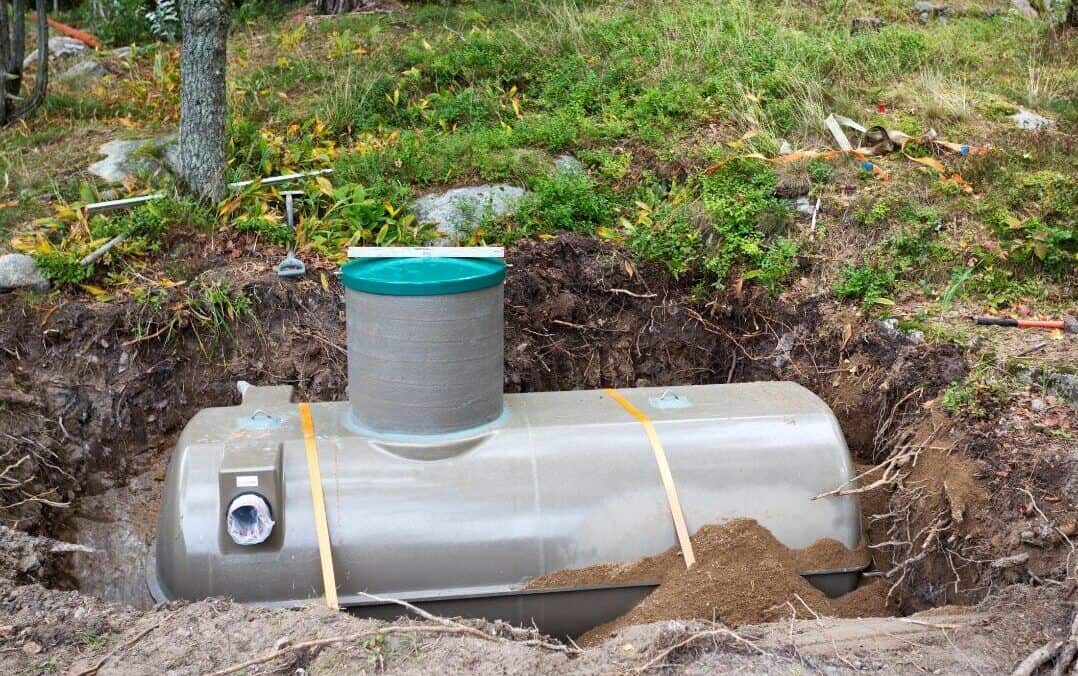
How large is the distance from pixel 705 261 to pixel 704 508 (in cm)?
267

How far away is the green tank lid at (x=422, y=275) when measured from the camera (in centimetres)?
439

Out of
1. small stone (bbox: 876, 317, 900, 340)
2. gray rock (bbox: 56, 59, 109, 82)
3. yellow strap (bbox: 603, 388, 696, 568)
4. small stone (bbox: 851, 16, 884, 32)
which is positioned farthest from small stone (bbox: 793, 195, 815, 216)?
gray rock (bbox: 56, 59, 109, 82)

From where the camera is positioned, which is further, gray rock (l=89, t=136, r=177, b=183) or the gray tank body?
gray rock (l=89, t=136, r=177, b=183)

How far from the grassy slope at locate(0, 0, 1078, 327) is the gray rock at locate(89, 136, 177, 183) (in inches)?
7.1

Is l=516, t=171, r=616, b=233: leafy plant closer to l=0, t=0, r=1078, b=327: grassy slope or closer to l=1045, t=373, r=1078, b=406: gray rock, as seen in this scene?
l=0, t=0, r=1078, b=327: grassy slope

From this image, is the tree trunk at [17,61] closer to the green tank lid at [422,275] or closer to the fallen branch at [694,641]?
the green tank lid at [422,275]

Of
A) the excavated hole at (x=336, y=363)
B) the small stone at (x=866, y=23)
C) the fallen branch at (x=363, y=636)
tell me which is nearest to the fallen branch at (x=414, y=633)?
the fallen branch at (x=363, y=636)

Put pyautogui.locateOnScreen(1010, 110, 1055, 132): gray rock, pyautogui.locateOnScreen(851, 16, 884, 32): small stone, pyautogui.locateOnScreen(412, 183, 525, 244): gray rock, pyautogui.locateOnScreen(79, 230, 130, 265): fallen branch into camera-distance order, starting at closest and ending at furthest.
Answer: pyautogui.locateOnScreen(79, 230, 130, 265): fallen branch
pyautogui.locateOnScreen(412, 183, 525, 244): gray rock
pyautogui.locateOnScreen(1010, 110, 1055, 132): gray rock
pyautogui.locateOnScreen(851, 16, 884, 32): small stone

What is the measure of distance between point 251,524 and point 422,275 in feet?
4.48

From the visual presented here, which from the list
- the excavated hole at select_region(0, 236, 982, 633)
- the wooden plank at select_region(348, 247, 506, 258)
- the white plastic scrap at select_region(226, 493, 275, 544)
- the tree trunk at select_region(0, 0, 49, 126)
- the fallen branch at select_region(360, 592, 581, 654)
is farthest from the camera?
the tree trunk at select_region(0, 0, 49, 126)

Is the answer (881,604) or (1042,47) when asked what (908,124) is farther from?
(881,604)

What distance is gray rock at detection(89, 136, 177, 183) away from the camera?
7254 millimetres

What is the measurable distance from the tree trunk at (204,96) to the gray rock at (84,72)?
3153 mm

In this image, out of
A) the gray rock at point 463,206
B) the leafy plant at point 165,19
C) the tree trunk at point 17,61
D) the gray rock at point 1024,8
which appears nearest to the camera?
the gray rock at point 463,206
